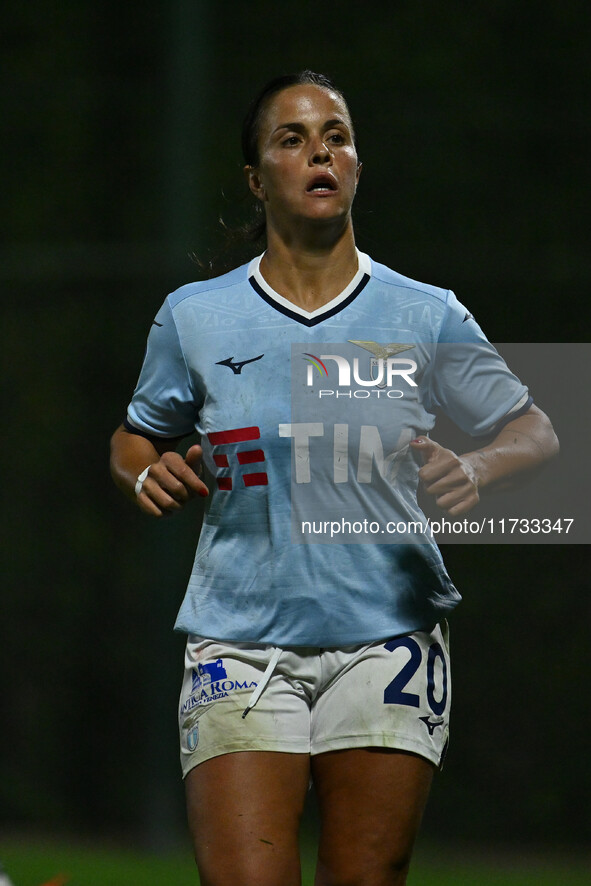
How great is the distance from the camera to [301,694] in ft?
8.27

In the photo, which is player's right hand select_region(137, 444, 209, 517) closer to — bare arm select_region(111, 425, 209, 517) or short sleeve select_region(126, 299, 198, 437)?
bare arm select_region(111, 425, 209, 517)

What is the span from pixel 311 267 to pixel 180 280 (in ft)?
8.61

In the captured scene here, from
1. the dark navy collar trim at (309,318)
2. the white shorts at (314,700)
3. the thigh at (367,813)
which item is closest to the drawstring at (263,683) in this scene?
the white shorts at (314,700)

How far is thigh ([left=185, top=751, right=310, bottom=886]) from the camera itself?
93.7 inches

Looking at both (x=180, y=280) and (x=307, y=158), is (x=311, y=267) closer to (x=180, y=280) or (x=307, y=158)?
(x=307, y=158)

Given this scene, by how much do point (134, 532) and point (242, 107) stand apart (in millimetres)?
1796

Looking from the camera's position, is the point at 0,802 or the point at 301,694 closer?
the point at 301,694

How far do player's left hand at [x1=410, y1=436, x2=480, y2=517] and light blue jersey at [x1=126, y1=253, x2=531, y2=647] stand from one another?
0.21 m

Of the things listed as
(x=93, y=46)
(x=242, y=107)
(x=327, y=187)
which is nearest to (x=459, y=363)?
(x=327, y=187)

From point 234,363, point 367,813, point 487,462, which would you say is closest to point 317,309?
point 234,363

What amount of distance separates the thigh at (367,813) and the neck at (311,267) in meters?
0.93

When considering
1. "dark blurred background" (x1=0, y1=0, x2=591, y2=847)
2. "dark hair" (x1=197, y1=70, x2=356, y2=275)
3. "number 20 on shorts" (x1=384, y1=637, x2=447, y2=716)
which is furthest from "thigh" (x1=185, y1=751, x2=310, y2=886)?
"dark blurred background" (x1=0, y1=0, x2=591, y2=847)

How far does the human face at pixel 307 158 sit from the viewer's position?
2719mm

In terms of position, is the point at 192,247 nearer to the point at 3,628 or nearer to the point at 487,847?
the point at 3,628
